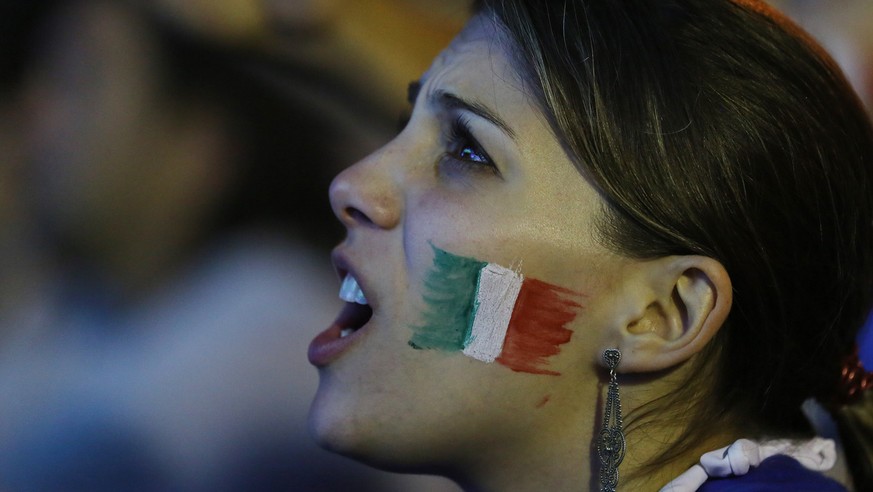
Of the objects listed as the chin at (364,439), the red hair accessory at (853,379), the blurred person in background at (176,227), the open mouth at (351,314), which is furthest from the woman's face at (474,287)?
the blurred person in background at (176,227)

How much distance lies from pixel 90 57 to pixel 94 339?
22.5 inches

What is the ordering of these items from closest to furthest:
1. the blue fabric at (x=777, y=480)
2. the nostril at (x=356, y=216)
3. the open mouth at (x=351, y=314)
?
1. the blue fabric at (x=777, y=480)
2. the nostril at (x=356, y=216)
3. the open mouth at (x=351, y=314)

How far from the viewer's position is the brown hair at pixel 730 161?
1.02 meters

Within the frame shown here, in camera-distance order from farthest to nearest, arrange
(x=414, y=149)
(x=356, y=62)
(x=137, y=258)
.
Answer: (x=356, y=62)
(x=137, y=258)
(x=414, y=149)

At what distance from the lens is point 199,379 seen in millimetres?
1643

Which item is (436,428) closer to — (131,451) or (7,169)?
(131,451)

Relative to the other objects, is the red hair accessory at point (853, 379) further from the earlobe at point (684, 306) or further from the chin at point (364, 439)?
the chin at point (364, 439)

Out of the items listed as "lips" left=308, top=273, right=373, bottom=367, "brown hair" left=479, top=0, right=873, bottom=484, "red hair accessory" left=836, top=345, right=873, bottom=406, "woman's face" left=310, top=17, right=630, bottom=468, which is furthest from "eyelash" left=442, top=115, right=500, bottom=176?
"red hair accessory" left=836, top=345, right=873, bottom=406

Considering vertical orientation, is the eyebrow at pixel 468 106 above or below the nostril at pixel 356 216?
above

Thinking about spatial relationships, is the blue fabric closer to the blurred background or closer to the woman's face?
the woman's face

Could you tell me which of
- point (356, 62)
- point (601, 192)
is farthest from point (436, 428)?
point (356, 62)

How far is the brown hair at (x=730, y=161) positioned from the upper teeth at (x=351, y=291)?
380 millimetres

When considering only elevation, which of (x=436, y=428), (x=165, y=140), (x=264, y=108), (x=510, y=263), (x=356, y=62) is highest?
(x=356, y=62)

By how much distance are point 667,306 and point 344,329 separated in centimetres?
50
